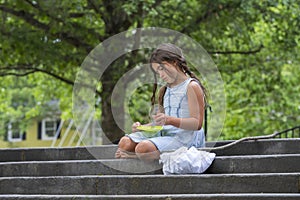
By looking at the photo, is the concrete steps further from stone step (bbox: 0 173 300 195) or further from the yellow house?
the yellow house

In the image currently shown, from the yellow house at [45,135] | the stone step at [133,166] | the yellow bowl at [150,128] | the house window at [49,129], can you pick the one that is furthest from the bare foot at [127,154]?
the house window at [49,129]

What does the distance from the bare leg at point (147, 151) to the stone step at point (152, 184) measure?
351 millimetres

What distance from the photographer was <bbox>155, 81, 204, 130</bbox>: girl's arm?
5383mm

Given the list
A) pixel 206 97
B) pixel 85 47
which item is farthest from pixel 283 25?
pixel 206 97

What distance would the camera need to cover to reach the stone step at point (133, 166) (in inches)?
204

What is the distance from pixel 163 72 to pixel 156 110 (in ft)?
1.11

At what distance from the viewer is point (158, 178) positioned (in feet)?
16.7

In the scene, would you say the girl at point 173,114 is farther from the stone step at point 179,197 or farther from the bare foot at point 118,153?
the stone step at point 179,197

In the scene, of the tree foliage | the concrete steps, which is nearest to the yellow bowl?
the concrete steps

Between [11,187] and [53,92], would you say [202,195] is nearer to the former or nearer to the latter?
[11,187]

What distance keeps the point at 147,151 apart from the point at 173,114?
0.44 metres

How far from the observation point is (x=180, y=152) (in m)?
5.32

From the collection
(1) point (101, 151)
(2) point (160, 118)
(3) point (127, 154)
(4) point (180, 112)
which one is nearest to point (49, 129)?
(1) point (101, 151)

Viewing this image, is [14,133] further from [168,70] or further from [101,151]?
[168,70]
